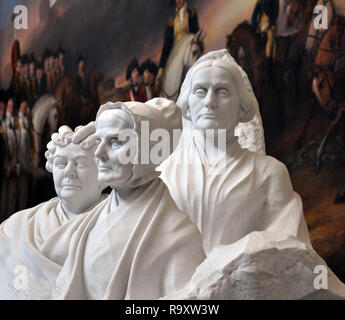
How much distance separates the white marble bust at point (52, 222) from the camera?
15.9 feet

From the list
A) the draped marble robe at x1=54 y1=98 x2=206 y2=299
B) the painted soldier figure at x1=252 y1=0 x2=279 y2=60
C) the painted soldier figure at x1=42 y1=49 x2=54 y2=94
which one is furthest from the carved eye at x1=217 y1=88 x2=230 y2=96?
the painted soldier figure at x1=42 y1=49 x2=54 y2=94

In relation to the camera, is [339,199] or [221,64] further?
[339,199]

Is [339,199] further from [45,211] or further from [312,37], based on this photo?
[45,211]

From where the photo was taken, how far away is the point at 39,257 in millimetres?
4855

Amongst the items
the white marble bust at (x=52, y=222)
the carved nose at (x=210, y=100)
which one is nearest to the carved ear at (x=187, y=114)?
the carved nose at (x=210, y=100)

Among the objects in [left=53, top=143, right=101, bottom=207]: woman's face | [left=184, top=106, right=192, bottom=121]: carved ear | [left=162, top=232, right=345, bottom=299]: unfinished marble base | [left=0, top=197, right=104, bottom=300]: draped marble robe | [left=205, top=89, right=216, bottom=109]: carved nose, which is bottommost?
[left=0, top=197, right=104, bottom=300]: draped marble robe

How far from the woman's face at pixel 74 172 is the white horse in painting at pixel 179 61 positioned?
19.4 ft

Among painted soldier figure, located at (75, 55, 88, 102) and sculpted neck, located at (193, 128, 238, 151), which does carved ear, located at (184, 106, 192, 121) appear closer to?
sculpted neck, located at (193, 128, 238, 151)

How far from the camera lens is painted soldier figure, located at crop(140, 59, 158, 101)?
11.4 m

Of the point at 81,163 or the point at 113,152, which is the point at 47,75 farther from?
the point at 113,152

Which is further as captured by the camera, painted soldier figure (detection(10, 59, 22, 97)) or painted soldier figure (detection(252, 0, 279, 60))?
A: painted soldier figure (detection(10, 59, 22, 97))

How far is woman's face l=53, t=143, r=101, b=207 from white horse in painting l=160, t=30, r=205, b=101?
590cm

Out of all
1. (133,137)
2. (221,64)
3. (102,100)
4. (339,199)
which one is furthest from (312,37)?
(133,137)
